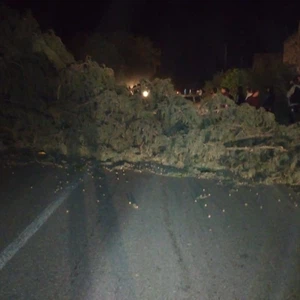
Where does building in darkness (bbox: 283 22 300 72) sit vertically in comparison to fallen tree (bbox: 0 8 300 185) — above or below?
above

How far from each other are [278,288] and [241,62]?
46.7 m

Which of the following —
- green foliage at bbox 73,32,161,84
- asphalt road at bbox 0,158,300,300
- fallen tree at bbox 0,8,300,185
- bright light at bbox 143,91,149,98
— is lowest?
asphalt road at bbox 0,158,300,300

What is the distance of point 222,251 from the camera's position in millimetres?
6062

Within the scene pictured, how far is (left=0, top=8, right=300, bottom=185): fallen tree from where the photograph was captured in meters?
10.5

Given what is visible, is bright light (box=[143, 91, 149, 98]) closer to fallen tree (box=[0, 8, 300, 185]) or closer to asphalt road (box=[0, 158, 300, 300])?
fallen tree (box=[0, 8, 300, 185])

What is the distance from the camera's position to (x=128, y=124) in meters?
11.2

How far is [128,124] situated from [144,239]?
5.13m

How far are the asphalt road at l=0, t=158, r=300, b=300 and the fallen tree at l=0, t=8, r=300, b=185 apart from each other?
1.02 metres

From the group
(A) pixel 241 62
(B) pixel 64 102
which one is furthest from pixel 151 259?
(A) pixel 241 62

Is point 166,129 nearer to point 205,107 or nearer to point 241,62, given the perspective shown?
point 205,107

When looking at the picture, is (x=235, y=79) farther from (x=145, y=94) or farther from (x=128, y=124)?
(x=128, y=124)

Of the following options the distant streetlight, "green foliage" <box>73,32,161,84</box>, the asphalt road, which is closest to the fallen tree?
the distant streetlight

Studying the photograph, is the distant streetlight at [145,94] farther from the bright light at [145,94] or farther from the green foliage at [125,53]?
the green foliage at [125,53]

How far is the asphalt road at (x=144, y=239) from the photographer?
16.5 feet
